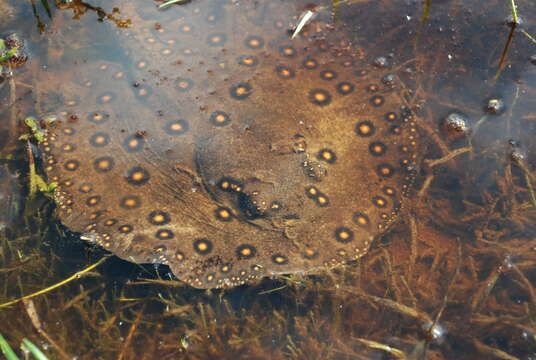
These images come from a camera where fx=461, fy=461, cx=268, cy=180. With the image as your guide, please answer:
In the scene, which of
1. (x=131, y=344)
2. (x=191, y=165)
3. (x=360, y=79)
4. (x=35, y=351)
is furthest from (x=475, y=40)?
(x=35, y=351)

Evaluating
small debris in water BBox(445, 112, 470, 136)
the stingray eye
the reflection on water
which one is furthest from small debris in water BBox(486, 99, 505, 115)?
the stingray eye

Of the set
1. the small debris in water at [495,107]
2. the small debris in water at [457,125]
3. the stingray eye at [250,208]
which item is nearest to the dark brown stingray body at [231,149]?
the stingray eye at [250,208]

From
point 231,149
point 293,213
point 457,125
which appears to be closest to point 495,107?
point 457,125

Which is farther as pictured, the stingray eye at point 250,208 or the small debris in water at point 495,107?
the small debris in water at point 495,107

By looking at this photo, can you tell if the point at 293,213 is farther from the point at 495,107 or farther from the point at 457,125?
the point at 495,107

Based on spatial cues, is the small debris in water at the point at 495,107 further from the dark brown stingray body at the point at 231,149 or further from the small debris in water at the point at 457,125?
the dark brown stingray body at the point at 231,149

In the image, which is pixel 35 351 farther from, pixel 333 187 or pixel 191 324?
pixel 333 187
